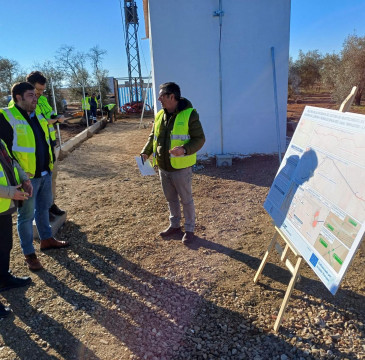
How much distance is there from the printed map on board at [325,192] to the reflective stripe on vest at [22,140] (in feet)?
8.05

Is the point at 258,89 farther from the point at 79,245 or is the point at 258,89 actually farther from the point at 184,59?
the point at 79,245

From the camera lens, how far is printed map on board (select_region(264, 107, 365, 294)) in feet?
6.49

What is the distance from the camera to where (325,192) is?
7.42ft

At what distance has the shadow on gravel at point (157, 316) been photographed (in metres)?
2.39

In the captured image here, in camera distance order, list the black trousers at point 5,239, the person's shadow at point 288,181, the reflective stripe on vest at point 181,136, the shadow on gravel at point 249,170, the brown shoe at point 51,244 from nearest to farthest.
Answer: the person's shadow at point 288,181 < the black trousers at point 5,239 < the reflective stripe on vest at point 181,136 < the brown shoe at point 51,244 < the shadow on gravel at point 249,170

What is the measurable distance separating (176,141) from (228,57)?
450 centimetres

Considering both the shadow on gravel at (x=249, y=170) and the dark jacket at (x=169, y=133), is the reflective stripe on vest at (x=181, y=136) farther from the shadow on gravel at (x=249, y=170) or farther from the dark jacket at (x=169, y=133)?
the shadow on gravel at (x=249, y=170)

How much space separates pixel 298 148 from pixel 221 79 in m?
4.83

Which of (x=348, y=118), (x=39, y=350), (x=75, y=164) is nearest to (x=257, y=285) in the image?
(x=348, y=118)

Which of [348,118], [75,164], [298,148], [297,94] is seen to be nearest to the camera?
[348,118]

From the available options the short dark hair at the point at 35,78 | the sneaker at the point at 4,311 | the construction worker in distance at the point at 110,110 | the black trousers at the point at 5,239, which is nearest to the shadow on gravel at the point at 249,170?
the short dark hair at the point at 35,78

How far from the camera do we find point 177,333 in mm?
2547

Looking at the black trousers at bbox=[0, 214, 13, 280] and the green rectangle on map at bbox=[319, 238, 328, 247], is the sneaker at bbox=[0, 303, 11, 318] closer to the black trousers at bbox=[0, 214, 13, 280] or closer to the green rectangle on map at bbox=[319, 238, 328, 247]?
the black trousers at bbox=[0, 214, 13, 280]

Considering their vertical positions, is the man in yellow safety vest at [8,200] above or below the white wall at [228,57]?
below
